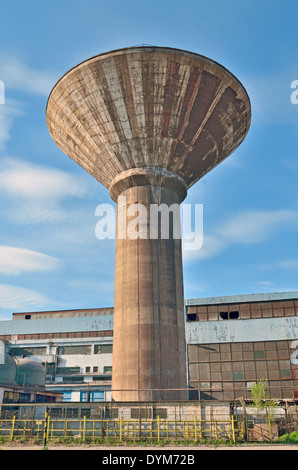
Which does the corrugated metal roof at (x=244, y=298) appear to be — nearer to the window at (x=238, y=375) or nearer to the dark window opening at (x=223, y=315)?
the dark window opening at (x=223, y=315)

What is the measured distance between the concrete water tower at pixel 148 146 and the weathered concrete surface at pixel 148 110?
0.06m

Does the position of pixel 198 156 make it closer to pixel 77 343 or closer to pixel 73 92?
pixel 73 92

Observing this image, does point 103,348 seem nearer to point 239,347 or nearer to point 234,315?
point 234,315

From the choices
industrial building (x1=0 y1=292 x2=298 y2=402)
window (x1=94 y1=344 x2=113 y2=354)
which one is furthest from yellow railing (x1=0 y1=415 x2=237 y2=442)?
window (x1=94 y1=344 x2=113 y2=354)

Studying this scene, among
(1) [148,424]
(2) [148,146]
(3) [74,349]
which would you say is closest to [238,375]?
(1) [148,424]

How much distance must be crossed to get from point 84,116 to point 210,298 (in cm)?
2226

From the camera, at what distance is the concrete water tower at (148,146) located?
85.5ft

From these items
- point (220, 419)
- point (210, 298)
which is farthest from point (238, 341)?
point (220, 419)

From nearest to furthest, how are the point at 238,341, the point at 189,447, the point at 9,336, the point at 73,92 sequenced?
1. the point at 189,447
2. the point at 73,92
3. the point at 238,341
4. the point at 9,336

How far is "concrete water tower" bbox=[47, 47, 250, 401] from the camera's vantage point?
26047mm

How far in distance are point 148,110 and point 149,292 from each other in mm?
12207

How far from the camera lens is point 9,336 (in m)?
53.9

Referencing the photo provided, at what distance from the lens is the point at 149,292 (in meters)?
27.2

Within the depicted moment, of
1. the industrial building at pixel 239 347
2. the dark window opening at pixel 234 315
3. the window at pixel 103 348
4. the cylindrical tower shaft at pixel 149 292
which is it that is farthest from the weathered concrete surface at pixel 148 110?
the window at pixel 103 348
